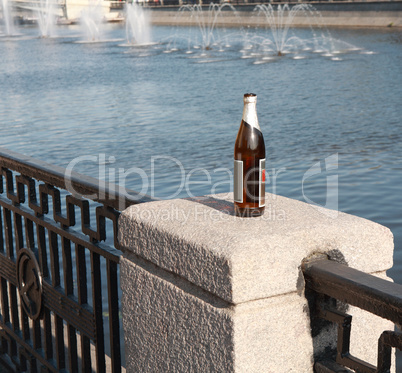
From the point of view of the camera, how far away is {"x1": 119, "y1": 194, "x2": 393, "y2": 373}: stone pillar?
1.90 meters

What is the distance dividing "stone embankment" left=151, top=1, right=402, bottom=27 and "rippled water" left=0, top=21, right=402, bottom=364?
12.3m

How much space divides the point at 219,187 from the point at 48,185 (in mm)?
7086

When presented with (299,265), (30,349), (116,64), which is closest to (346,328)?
(299,265)

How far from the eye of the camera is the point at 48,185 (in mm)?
3029

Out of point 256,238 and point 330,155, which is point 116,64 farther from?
point 256,238

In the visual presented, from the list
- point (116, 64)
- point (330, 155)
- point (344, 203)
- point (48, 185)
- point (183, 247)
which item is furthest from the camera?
point (116, 64)

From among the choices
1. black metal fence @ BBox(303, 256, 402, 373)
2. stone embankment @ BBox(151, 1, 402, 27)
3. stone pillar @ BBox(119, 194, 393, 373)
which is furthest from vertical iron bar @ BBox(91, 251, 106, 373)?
stone embankment @ BBox(151, 1, 402, 27)

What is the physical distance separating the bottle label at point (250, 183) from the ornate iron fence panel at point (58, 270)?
0.40 m

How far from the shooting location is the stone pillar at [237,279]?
190cm

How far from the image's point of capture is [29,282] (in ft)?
11.0

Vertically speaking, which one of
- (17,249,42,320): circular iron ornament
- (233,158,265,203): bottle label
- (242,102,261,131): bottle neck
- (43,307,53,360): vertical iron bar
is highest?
(242,102,261,131): bottle neck

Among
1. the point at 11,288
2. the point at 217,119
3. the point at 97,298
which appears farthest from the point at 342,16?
the point at 97,298

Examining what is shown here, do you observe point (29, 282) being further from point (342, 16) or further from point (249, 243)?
point (342, 16)

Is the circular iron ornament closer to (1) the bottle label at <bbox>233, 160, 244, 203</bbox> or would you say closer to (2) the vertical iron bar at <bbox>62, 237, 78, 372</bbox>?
(2) the vertical iron bar at <bbox>62, 237, 78, 372</bbox>
